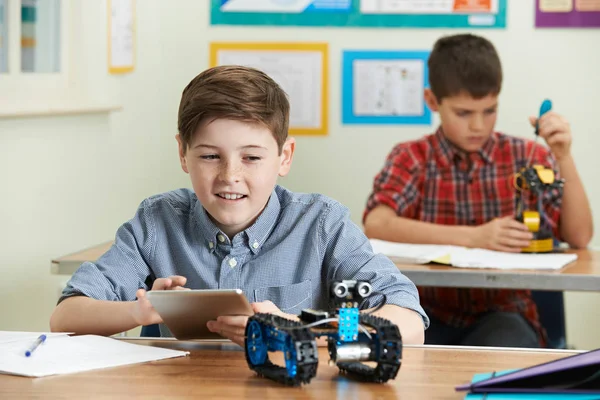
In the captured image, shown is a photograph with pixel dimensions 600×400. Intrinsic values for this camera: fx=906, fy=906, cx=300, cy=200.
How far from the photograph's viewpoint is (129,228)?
5.46ft

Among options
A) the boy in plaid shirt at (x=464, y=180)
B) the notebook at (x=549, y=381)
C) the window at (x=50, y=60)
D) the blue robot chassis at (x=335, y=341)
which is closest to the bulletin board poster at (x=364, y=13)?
the boy in plaid shirt at (x=464, y=180)

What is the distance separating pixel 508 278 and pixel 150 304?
1.15 m

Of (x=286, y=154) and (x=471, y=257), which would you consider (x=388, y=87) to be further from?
(x=286, y=154)

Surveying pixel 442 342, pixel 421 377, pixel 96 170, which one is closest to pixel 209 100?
pixel 421 377

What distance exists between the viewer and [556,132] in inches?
110

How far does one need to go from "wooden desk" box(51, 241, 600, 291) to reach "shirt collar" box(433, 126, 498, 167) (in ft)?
2.36

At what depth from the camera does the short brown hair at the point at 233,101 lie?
5.04 ft

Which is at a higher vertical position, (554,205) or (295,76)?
(295,76)

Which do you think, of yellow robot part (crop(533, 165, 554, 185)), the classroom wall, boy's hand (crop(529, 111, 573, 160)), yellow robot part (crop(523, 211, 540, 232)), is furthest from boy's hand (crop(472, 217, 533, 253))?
the classroom wall

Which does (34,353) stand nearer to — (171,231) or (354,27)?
(171,231)

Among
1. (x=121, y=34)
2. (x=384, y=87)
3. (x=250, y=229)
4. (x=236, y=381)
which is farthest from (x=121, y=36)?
(x=236, y=381)

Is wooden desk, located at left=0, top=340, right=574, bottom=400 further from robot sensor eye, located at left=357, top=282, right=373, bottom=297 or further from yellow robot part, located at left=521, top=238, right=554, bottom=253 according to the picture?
yellow robot part, located at left=521, top=238, right=554, bottom=253

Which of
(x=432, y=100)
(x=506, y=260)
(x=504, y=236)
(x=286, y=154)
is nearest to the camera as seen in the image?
(x=286, y=154)

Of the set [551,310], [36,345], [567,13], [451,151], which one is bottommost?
[551,310]
